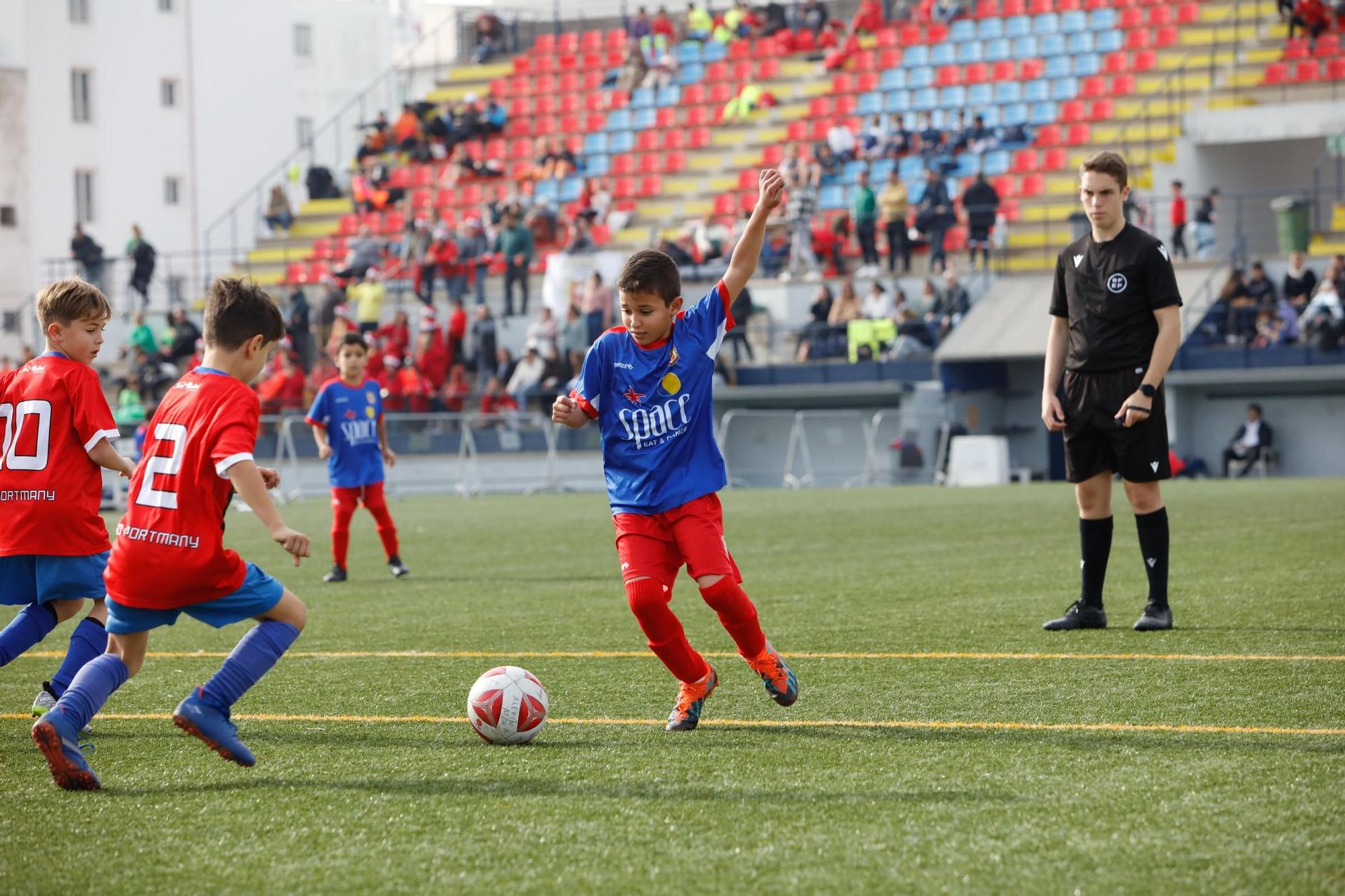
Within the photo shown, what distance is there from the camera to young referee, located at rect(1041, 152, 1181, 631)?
6.90m

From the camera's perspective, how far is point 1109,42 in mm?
29203

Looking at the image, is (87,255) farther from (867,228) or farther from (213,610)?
(213,610)

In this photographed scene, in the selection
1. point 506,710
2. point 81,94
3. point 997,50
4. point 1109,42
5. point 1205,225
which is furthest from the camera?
point 81,94

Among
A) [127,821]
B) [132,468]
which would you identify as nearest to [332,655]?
[132,468]

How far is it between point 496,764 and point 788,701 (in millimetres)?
1086

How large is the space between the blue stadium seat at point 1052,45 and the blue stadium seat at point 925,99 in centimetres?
201

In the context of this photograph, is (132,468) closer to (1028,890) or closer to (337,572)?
(1028,890)

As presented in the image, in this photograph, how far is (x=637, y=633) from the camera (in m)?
7.63

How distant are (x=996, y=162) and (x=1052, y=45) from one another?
3438 mm

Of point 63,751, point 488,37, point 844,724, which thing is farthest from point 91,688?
point 488,37

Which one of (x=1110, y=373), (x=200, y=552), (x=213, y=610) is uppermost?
(x=1110, y=373)

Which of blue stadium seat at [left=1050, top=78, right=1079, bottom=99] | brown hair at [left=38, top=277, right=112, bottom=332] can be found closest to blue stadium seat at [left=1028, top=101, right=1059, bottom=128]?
blue stadium seat at [left=1050, top=78, right=1079, bottom=99]

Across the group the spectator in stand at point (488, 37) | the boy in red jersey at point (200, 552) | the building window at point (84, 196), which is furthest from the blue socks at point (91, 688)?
the building window at point (84, 196)

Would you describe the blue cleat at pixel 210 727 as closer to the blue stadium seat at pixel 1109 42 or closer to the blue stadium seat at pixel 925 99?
the blue stadium seat at pixel 925 99
